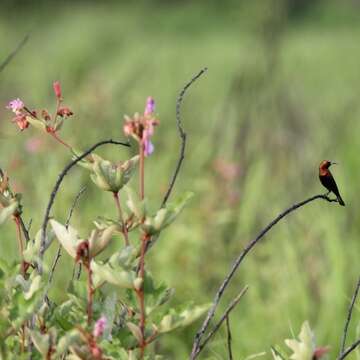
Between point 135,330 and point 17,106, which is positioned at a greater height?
point 17,106

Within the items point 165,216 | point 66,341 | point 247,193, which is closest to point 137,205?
point 165,216

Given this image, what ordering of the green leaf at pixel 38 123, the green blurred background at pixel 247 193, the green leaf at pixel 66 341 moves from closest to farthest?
the green leaf at pixel 66 341 < the green leaf at pixel 38 123 < the green blurred background at pixel 247 193

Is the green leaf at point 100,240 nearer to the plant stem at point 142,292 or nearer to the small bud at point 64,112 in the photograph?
the plant stem at point 142,292

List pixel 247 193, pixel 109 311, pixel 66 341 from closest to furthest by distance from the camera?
1. pixel 66 341
2. pixel 109 311
3. pixel 247 193

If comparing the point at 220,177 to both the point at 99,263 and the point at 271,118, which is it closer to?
the point at 271,118

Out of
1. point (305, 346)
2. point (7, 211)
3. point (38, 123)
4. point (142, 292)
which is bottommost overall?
point (305, 346)

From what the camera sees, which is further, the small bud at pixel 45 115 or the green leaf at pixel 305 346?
the small bud at pixel 45 115

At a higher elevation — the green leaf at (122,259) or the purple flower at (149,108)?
the purple flower at (149,108)

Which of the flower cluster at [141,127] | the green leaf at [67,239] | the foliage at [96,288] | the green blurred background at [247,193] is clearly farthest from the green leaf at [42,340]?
the green blurred background at [247,193]

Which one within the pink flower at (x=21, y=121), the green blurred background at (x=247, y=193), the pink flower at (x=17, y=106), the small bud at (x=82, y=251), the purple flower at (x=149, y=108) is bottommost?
the small bud at (x=82, y=251)

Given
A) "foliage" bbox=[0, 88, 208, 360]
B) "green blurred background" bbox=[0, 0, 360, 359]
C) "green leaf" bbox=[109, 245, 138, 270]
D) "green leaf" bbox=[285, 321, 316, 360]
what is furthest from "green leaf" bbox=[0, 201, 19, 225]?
"green blurred background" bbox=[0, 0, 360, 359]

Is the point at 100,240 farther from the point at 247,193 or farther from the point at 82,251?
the point at 247,193

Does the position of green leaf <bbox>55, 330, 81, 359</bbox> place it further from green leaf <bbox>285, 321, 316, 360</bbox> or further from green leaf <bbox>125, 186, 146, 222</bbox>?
green leaf <bbox>285, 321, 316, 360</bbox>

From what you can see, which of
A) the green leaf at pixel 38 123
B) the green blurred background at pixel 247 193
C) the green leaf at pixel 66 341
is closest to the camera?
the green leaf at pixel 66 341
